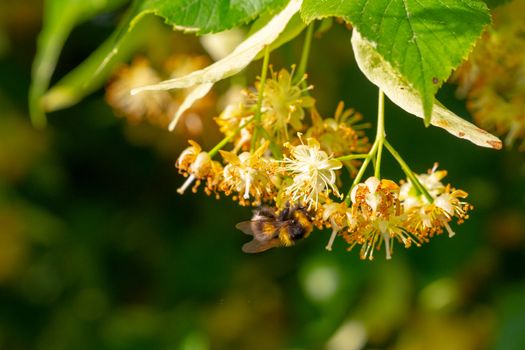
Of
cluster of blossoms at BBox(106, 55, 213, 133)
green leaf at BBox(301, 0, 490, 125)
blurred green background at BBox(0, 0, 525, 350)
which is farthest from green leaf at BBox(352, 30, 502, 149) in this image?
cluster of blossoms at BBox(106, 55, 213, 133)

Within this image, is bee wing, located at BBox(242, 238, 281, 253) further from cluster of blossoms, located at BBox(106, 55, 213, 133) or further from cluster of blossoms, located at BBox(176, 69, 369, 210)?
cluster of blossoms, located at BBox(106, 55, 213, 133)

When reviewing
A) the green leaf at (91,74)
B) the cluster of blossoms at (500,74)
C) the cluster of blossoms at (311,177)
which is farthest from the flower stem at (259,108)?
the green leaf at (91,74)

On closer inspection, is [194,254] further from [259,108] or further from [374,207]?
[374,207]

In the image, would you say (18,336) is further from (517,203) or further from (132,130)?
(517,203)

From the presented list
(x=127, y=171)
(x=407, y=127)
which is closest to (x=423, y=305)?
(x=407, y=127)

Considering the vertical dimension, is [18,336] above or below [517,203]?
below

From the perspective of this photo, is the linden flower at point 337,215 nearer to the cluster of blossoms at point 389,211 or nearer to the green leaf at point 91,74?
the cluster of blossoms at point 389,211
